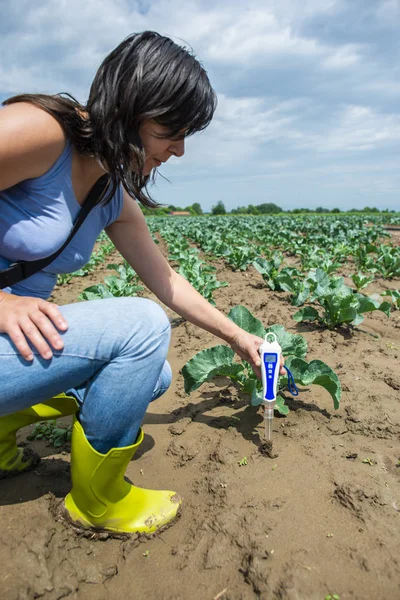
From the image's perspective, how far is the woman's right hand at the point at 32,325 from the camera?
4.33ft

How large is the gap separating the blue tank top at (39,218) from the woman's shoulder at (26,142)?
5 centimetres

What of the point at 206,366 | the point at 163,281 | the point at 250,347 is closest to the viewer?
the point at 250,347

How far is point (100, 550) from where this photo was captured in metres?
1.60

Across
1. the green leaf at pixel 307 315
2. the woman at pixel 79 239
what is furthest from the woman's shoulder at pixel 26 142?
the green leaf at pixel 307 315

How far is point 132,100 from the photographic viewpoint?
148cm

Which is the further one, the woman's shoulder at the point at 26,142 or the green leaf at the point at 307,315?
the green leaf at the point at 307,315

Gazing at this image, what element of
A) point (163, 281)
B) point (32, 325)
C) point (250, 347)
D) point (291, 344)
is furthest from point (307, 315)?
point (32, 325)

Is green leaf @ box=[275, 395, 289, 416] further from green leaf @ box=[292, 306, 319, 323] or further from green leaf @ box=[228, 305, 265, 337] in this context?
green leaf @ box=[292, 306, 319, 323]

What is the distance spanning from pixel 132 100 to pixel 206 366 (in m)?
1.37

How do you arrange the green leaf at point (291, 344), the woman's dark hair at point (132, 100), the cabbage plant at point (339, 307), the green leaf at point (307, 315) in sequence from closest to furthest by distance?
the woman's dark hair at point (132, 100), the green leaf at point (291, 344), the cabbage plant at point (339, 307), the green leaf at point (307, 315)

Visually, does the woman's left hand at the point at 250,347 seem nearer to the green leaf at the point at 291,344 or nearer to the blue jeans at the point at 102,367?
the green leaf at the point at 291,344

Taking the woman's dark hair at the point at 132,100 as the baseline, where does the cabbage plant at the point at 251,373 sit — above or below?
below

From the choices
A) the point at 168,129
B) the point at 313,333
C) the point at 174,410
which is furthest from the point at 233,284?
the point at 168,129

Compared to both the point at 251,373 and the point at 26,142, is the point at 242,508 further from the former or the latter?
the point at 26,142
